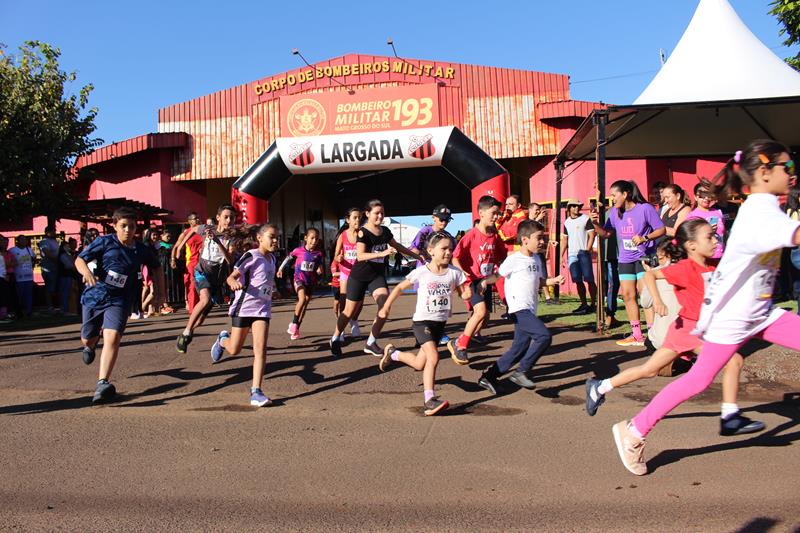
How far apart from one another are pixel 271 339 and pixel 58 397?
11.8ft

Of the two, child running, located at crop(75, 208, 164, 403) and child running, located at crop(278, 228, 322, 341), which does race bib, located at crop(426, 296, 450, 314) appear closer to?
child running, located at crop(75, 208, 164, 403)

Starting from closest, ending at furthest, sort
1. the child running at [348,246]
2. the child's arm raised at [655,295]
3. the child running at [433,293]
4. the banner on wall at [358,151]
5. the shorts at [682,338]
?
the shorts at [682,338]
the child's arm raised at [655,295]
the child running at [433,293]
the child running at [348,246]
the banner on wall at [358,151]

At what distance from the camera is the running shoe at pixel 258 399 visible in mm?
5879

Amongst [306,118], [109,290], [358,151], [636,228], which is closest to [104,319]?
[109,290]

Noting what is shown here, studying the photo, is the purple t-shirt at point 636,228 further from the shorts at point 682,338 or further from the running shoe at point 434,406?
the running shoe at point 434,406

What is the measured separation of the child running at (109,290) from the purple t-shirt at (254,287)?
1067mm

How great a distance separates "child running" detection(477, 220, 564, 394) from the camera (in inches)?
238

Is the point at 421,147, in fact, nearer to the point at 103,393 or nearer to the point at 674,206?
the point at 674,206

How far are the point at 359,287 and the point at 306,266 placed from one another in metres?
1.69

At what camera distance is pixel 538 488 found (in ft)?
12.3

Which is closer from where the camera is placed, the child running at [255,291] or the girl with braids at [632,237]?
the child running at [255,291]

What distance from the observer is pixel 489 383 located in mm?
6125

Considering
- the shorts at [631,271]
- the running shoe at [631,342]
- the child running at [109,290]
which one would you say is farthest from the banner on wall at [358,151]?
the child running at [109,290]

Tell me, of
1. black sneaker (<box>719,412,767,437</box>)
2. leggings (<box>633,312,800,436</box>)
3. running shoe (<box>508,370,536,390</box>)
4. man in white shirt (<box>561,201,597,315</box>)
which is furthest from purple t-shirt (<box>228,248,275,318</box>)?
man in white shirt (<box>561,201,597,315</box>)
